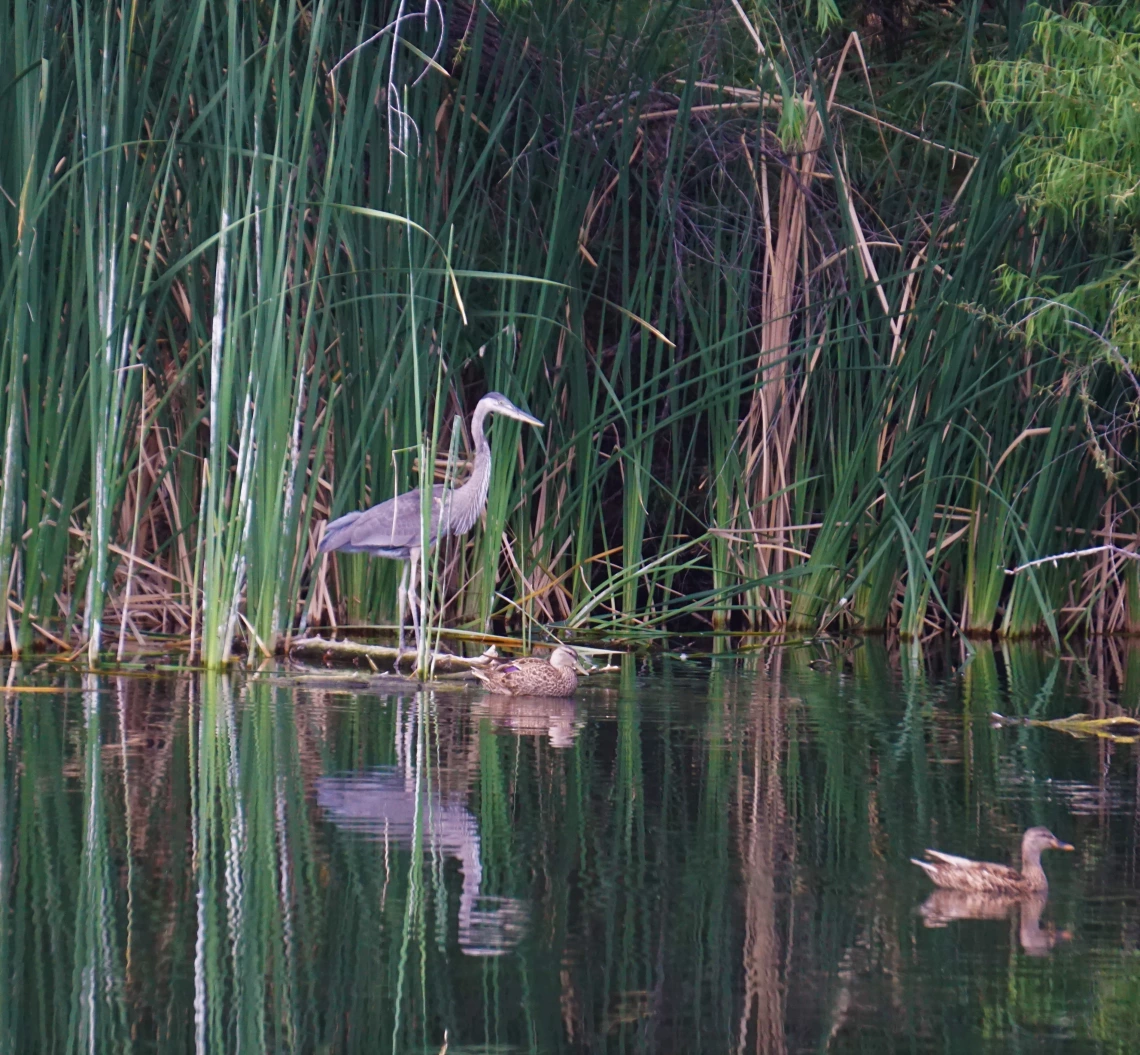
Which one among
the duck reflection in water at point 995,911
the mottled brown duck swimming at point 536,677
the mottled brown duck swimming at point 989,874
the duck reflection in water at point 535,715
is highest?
the mottled brown duck swimming at point 536,677

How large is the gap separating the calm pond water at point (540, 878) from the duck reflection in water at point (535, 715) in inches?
1.0

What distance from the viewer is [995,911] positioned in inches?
137

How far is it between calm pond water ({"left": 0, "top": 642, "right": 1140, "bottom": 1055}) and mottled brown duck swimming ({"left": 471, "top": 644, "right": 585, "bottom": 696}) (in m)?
0.29

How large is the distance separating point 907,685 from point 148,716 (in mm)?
2980

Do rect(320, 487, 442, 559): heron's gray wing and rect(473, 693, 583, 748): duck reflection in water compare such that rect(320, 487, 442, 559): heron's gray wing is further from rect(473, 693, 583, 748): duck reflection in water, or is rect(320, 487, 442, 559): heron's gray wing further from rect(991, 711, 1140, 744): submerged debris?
rect(991, 711, 1140, 744): submerged debris

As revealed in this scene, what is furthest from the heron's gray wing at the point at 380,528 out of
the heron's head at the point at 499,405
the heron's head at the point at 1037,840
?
the heron's head at the point at 1037,840

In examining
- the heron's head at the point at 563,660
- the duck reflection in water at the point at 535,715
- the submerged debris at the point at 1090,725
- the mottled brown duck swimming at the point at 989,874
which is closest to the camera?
the mottled brown duck swimming at the point at 989,874

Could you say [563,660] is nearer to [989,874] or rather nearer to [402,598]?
[402,598]

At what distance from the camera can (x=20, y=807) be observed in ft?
13.5

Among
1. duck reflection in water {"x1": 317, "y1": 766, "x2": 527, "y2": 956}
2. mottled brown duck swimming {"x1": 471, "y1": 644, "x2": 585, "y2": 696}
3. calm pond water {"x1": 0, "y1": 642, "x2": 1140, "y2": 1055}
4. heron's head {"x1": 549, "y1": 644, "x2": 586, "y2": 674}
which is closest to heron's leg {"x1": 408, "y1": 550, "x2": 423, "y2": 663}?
mottled brown duck swimming {"x1": 471, "y1": 644, "x2": 585, "y2": 696}

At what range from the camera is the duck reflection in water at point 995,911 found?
3291mm

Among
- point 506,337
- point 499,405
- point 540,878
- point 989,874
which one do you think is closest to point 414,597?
point 499,405

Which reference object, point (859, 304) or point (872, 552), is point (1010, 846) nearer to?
point (872, 552)

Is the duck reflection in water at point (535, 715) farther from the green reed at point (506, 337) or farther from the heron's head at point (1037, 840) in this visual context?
the heron's head at point (1037, 840)
